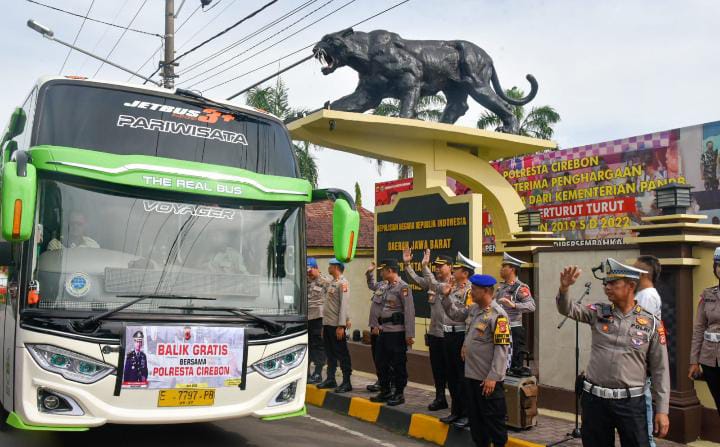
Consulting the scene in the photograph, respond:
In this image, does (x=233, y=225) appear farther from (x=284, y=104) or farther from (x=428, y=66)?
(x=284, y=104)

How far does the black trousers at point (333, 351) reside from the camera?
9703mm

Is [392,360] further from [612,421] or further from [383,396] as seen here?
[612,421]

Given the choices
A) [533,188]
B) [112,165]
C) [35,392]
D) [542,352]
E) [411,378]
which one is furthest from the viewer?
[533,188]

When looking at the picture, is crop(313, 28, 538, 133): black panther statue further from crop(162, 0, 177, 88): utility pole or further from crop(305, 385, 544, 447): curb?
crop(162, 0, 177, 88): utility pole

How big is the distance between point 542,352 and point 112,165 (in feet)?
18.1

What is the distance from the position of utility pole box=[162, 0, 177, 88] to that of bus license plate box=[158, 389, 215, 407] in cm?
1326

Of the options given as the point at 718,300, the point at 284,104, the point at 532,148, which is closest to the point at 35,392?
the point at 718,300

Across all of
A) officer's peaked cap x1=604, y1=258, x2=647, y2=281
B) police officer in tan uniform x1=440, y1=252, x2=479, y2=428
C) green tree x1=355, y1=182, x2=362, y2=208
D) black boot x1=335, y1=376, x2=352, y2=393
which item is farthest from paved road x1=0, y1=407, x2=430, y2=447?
green tree x1=355, y1=182, x2=362, y2=208

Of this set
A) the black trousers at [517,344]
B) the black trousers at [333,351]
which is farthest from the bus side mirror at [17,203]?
the black trousers at [333,351]

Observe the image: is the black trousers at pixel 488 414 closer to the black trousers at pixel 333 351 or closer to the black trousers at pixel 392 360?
the black trousers at pixel 392 360

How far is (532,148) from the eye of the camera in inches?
480

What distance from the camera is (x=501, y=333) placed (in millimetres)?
5992

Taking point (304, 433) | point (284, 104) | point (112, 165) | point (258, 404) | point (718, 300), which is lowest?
point (304, 433)

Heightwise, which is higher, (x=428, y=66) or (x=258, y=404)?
(x=428, y=66)
